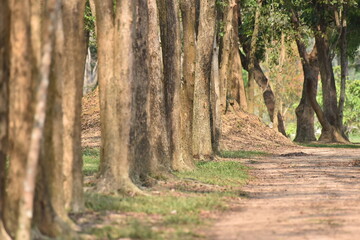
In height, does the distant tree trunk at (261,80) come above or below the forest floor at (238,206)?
above

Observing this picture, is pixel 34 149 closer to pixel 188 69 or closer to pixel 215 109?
pixel 188 69

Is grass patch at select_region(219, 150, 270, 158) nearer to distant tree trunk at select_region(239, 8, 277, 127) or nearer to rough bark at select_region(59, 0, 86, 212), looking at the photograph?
distant tree trunk at select_region(239, 8, 277, 127)

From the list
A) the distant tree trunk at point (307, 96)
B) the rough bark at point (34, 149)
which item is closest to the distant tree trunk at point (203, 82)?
the rough bark at point (34, 149)

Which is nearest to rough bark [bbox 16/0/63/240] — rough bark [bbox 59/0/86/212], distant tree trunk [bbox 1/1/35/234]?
distant tree trunk [bbox 1/1/35/234]

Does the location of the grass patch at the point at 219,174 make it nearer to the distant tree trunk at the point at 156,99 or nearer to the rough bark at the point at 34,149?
the distant tree trunk at the point at 156,99

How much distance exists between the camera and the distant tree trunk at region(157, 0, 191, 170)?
20359 millimetres

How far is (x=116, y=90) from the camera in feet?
49.8

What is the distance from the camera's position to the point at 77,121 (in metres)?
12.9

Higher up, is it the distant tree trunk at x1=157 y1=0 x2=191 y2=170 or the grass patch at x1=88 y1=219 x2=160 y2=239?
the distant tree trunk at x1=157 y1=0 x2=191 y2=170

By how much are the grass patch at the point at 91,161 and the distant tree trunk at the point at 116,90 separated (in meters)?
3.65

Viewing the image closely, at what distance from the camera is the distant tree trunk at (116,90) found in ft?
49.5

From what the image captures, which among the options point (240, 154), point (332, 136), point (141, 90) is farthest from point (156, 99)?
point (332, 136)

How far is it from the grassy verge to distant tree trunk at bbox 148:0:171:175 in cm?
69

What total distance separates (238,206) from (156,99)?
537 cm
